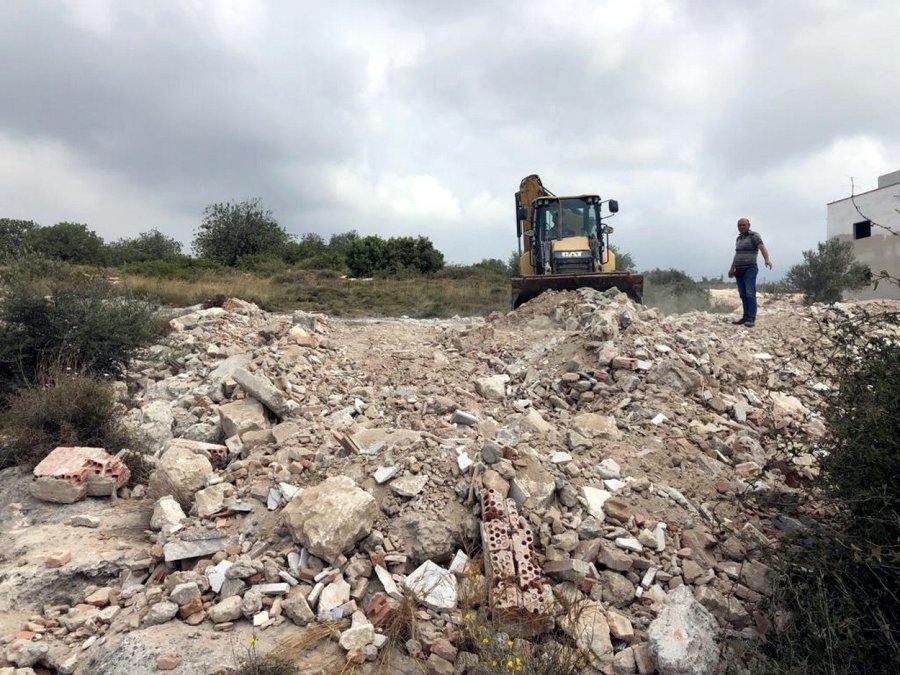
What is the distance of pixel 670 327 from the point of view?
24.1ft

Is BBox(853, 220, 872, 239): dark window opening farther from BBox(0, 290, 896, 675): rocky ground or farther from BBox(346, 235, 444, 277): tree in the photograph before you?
BBox(0, 290, 896, 675): rocky ground

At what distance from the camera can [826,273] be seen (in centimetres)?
1647

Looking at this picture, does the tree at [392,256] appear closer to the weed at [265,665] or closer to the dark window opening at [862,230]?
the dark window opening at [862,230]

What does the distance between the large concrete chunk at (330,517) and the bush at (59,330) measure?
413cm

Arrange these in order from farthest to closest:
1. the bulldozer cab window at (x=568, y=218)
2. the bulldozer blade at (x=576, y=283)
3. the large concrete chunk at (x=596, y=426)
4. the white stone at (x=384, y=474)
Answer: the bulldozer cab window at (x=568, y=218) → the bulldozer blade at (x=576, y=283) → the large concrete chunk at (x=596, y=426) → the white stone at (x=384, y=474)

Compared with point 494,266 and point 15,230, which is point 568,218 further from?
point 15,230

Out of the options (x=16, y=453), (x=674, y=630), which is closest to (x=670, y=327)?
(x=674, y=630)

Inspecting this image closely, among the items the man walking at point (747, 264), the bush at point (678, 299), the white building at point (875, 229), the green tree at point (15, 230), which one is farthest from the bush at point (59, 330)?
the green tree at point (15, 230)

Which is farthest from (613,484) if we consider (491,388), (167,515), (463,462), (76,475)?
(76,475)

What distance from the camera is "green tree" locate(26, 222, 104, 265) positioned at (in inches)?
1221

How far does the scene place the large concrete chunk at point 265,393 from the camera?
561 centimetres

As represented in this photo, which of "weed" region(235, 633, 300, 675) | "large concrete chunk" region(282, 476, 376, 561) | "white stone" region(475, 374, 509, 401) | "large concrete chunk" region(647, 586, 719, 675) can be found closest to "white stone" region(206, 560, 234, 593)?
"large concrete chunk" region(282, 476, 376, 561)

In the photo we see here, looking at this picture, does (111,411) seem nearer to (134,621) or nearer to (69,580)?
(69,580)

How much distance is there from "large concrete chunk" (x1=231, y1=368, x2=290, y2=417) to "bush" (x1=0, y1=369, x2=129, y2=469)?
1122 millimetres
